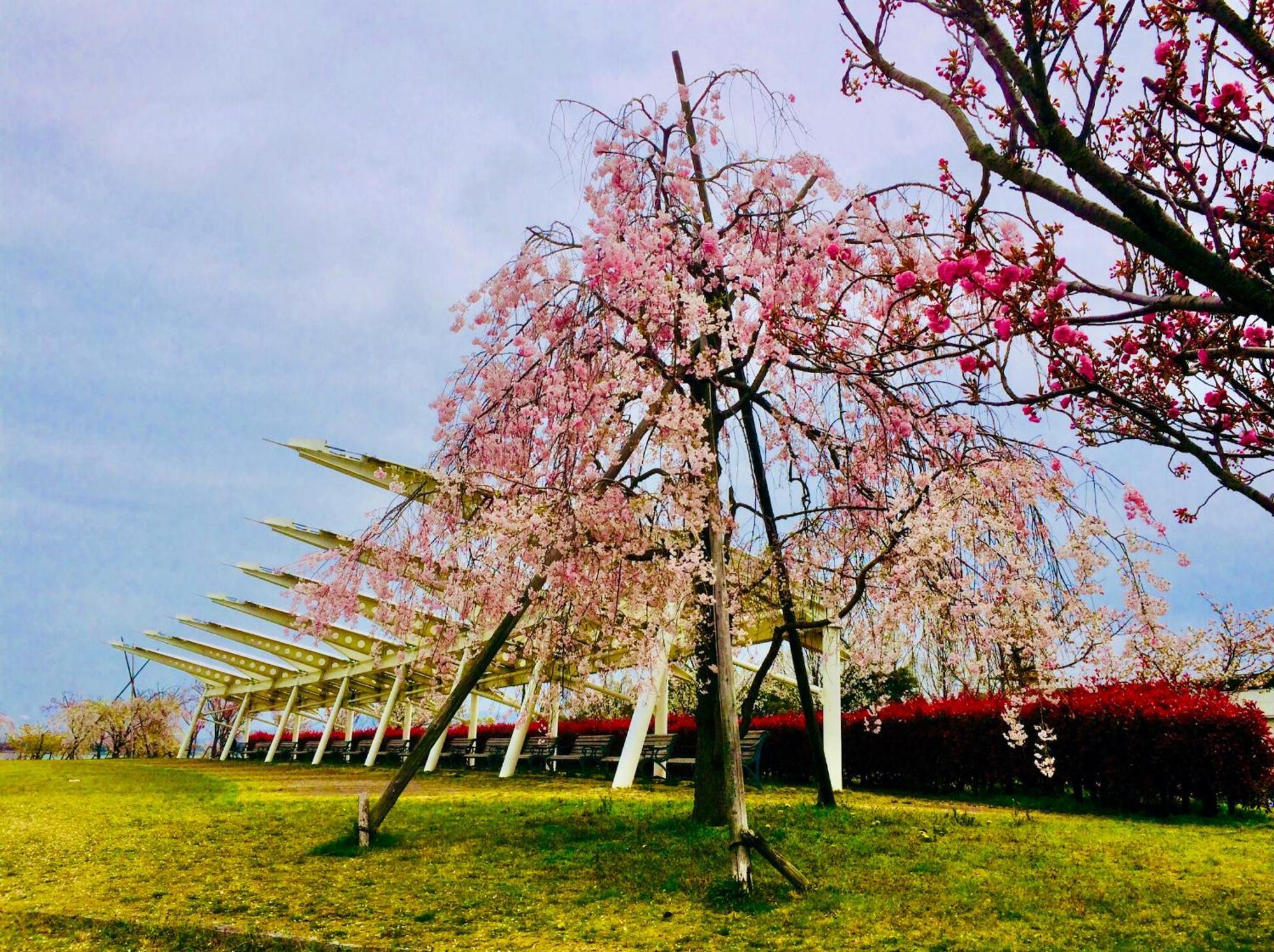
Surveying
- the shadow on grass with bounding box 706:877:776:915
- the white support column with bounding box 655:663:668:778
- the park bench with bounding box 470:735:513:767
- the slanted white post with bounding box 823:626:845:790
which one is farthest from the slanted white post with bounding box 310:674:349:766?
the shadow on grass with bounding box 706:877:776:915

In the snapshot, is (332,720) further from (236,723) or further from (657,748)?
(657,748)

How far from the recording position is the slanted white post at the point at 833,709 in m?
12.7

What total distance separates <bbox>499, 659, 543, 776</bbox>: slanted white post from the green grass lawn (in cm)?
120

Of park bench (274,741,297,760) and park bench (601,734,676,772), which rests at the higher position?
park bench (601,734,676,772)

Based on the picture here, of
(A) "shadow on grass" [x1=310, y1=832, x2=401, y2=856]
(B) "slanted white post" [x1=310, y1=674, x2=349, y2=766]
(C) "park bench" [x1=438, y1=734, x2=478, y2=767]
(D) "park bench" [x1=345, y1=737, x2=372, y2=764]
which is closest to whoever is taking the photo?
(A) "shadow on grass" [x1=310, y1=832, x2=401, y2=856]

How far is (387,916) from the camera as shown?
5.15m

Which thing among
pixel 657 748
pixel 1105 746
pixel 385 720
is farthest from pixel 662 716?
pixel 385 720

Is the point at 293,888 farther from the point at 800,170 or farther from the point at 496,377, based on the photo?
the point at 800,170

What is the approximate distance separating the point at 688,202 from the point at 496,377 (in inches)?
95.8

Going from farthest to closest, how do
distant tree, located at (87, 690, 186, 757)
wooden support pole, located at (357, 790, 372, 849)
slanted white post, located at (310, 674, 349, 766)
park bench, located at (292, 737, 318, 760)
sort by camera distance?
distant tree, located at (87, 690, 186, 757) < park bench, located at (292, 737, 318, 760) < slanted white post, located at (310, 674, 349, 766) < wooden support pole, located at (357, 790, 372, 849)

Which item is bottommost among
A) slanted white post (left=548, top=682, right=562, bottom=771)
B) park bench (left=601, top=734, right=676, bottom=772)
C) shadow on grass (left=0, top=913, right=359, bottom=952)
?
shadow on grass (left=0, top=913, right=359, bottom=952)

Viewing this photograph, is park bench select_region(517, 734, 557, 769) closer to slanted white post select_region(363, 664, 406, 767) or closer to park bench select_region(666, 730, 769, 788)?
slanted white post select_region(363, 664, 406, 767)

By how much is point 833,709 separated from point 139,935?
9.93 m

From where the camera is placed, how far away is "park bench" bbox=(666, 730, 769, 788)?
40.8 feet
